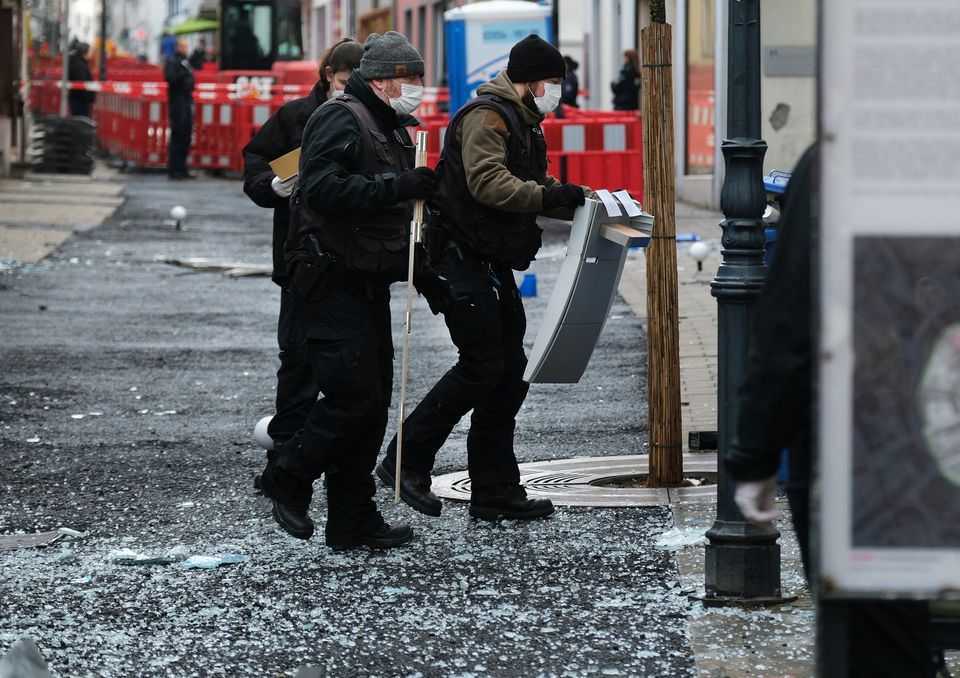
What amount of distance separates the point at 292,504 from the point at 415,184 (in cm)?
128

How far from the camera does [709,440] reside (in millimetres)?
8070

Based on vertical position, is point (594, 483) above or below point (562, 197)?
below

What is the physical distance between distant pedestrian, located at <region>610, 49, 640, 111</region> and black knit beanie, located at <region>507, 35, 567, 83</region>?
20321 millimetres

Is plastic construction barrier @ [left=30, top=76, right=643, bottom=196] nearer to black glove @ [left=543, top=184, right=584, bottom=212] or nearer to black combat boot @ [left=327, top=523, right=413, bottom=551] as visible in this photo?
black glove @ [left=543, top=184, right=584, bottom=212]

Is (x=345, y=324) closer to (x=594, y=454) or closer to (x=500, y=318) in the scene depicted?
(x=500, y=318)

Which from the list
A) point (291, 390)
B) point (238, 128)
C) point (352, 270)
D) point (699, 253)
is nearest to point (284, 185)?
point (291, 390)

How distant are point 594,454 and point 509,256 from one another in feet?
5.85

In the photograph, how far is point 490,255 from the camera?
663 centimetres

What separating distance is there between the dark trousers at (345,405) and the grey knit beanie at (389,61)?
0.76 m

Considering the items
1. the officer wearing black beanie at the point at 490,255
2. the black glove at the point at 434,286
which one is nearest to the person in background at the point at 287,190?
the officer wearing black beanie at the point at 490,255

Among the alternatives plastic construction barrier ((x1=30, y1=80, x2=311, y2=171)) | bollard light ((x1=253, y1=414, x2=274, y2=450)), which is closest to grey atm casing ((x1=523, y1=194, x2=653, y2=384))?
bollard light ((x1=253, y1=414, x2=274, y2=450))

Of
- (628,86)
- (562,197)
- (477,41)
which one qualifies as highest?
(477,41)

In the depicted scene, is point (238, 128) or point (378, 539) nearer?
point (378, 539)

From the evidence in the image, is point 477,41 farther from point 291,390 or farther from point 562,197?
point 562,197
